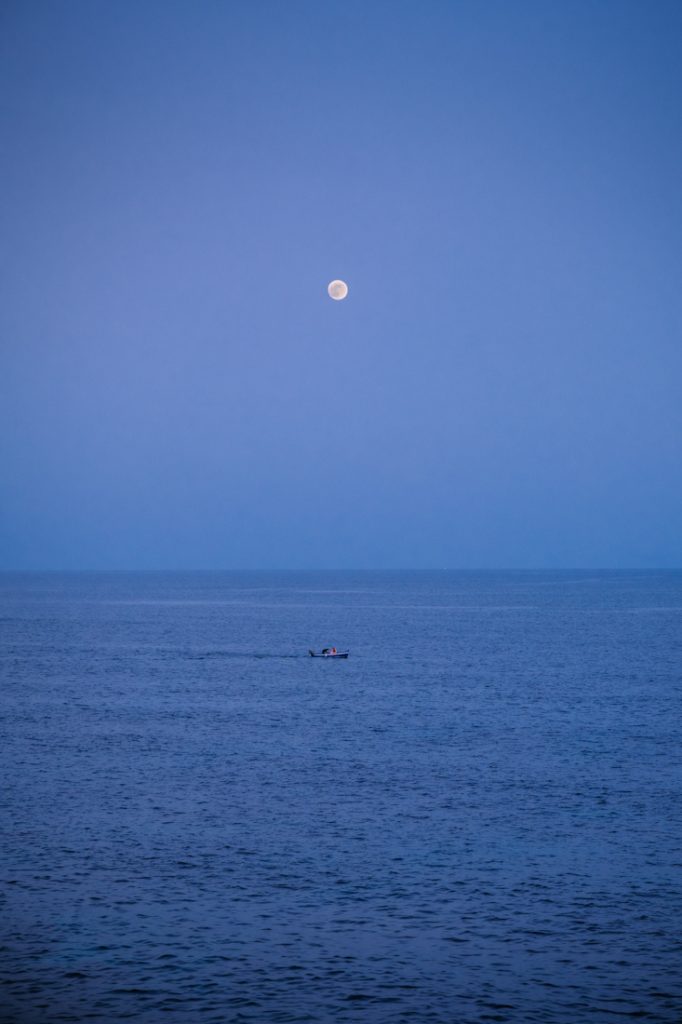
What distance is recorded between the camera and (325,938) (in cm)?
3034

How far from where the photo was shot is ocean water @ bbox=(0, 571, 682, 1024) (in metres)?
27.1

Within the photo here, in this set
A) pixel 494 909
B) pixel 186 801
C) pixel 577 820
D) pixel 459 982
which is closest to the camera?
pixel 459 982

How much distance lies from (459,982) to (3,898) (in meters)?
14.7

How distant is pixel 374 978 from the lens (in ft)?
91.0

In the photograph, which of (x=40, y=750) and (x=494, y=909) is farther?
(x=40, y=750)

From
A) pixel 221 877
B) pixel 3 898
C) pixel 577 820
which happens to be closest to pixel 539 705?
pixel 577 820

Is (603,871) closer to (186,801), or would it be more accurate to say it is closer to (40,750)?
(186,801)

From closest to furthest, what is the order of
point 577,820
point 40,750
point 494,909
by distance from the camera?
point 494,909, point 577,820, point 40,750

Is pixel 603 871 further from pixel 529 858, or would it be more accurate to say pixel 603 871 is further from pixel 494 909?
pixel 494 909

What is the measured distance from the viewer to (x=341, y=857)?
3762cm

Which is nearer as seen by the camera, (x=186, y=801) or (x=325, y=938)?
(x=325, y=938)

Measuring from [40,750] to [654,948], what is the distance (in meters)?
37.4

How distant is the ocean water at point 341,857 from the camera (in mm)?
27094

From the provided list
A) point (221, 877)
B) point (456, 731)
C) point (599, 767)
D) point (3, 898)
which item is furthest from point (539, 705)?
point (3, 898)
